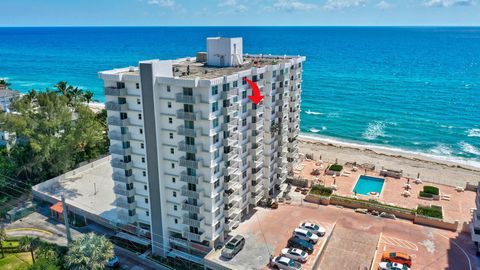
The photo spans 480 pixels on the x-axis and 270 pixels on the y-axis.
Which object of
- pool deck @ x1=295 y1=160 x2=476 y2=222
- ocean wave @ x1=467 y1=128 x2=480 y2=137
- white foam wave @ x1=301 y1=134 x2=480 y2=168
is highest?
pool deck @ x1=295 y1=160 x2=476 y2=222

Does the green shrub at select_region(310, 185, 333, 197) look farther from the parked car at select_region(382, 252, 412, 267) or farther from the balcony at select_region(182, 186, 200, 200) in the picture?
the balcony at select_region(182, 186, 200, 200)

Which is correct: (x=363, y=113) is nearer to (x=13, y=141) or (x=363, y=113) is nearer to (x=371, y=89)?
(x=371, y=89)

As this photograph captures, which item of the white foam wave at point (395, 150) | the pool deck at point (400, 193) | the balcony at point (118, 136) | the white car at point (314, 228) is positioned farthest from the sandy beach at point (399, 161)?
the balcony at point (118, 136)

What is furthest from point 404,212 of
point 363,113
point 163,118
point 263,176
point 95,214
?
point 363,113

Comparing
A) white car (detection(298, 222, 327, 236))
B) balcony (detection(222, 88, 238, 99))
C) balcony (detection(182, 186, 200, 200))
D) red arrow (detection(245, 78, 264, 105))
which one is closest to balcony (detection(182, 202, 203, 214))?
balcony (detection(182, 186, 200, 200))

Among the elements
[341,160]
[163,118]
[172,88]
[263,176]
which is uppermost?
[172,88]

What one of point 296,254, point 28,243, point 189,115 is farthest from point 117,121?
point 296,254

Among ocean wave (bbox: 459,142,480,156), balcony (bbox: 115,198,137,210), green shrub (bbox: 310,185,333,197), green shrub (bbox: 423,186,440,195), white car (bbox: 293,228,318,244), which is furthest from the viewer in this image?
ocean wave (bbox: 459,142,480,156)
